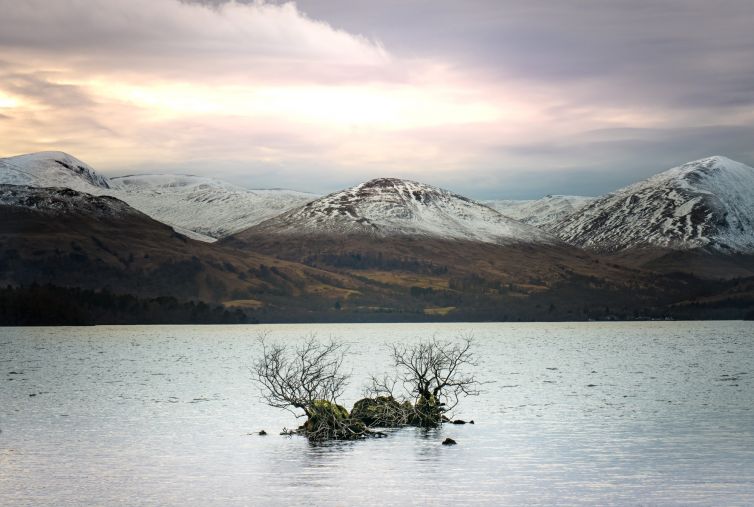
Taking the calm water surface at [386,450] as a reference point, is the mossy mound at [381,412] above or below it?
above

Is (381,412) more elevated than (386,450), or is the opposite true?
(381,412)

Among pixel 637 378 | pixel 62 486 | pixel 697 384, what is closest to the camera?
pixel 62 486

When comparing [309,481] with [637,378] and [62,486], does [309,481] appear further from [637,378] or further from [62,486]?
[637,378]

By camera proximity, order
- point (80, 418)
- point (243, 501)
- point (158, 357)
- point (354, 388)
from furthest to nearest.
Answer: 1. point (158, 357)
2. point (354, 388)
3. point (80, 418)
4. point (243, 501)

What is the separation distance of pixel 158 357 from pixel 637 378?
87565 mm

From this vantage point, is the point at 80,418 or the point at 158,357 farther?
the point at 158,357

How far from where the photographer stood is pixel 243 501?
39.3m

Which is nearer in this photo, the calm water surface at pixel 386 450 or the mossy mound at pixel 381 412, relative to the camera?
the calm water surface at pixel 386 450

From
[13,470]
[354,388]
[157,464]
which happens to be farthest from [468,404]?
[13,470]

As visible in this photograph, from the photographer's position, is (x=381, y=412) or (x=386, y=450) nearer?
(x=386, y=450)

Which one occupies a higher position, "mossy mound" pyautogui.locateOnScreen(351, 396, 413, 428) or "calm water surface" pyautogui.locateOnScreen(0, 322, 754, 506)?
"mossy mound" pyautogui.locateOnScreen(351, 396, 413, 428)

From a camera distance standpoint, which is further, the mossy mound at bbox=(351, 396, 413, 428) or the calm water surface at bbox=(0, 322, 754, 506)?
the mossy mound at bbox=(351, 396, 413, 428)

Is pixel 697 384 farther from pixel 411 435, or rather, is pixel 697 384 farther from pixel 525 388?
pixel 411 435

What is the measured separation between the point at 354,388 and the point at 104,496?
5989 centimetres
